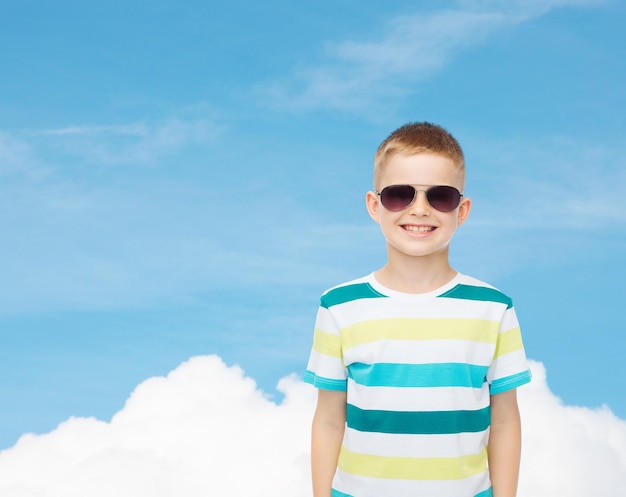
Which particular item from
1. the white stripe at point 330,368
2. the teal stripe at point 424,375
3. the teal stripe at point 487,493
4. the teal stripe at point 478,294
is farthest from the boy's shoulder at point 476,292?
the teal stripe at point 487,493

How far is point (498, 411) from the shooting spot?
4.65 m

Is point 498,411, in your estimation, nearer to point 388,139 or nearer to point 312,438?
point 312,438

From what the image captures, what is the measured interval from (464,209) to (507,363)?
3.08 ft

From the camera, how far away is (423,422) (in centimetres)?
442

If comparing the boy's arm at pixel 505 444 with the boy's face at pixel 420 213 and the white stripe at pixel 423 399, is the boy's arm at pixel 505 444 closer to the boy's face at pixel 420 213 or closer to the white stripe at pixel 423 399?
the white stripe at pixel 423 399

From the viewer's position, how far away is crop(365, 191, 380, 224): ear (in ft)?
15.8

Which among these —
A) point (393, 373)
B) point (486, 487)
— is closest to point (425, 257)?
point (393, 373)

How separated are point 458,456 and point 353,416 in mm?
620

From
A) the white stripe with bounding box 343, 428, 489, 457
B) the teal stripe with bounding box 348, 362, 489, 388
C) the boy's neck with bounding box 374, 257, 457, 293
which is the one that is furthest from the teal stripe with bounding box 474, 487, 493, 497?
the boy's neck with bounding box 374, 257, 457, 293

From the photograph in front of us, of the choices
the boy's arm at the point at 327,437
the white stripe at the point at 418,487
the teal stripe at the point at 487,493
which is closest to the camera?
the white stripe at the point at 418,487

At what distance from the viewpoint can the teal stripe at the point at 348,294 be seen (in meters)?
4.69

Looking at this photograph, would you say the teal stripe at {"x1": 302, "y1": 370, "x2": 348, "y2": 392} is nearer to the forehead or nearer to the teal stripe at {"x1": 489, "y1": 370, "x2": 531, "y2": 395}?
the teal stripe at {"x1": 489, "y1": 370, "x2": 531, "y2": 395}

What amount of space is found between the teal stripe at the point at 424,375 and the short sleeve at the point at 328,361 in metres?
0.22

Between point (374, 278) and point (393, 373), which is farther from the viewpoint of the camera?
point (374, 278)
